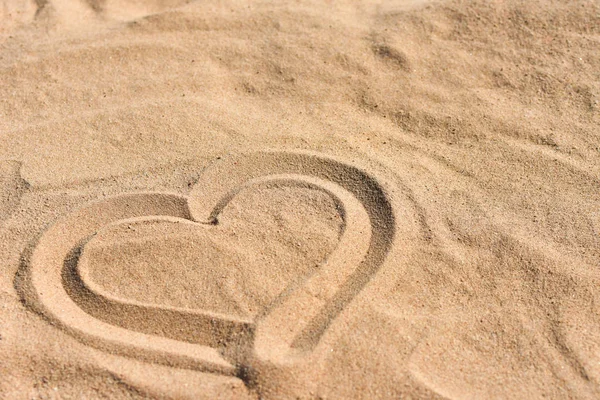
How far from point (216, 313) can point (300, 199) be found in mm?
685

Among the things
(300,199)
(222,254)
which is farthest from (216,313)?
(300,199)

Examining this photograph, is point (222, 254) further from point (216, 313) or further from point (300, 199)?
point (300, 199)

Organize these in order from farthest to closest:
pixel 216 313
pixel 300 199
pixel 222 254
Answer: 1. pixel 300 199
2. pixel 222 254
3. pixel 216 313

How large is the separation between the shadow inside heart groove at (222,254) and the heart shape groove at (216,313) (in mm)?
42

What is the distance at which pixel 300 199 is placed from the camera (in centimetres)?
283

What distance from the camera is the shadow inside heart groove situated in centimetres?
248

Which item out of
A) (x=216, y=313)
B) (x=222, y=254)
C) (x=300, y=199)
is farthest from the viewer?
(x=300, y=199)

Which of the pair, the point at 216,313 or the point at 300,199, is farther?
the point at 300,199

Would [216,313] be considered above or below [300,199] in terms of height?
below

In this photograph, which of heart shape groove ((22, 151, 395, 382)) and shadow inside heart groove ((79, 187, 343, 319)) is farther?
shadow inside heart groove ((79, 187, 343, 319))

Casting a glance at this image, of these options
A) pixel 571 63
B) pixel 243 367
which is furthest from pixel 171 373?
pixel 571 63

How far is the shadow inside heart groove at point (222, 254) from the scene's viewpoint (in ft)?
8.13

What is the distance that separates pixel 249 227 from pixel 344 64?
1211 mm

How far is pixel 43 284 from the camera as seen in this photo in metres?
2.47
